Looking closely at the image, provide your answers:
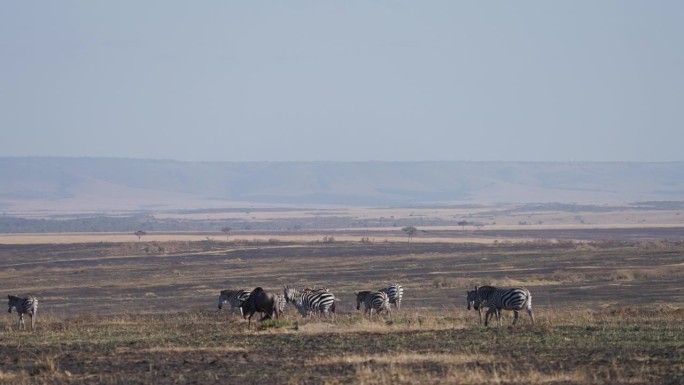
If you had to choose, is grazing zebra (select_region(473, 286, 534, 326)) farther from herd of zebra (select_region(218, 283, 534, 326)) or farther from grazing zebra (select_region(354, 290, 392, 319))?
grazing zebra (select_region(354, 290, 392, 319))

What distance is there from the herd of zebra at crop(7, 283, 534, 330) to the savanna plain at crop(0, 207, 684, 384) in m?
0.48

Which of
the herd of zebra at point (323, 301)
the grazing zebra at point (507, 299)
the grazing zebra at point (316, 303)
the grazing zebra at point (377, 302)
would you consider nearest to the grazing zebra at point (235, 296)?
the herd of zebra at point (323, 301)

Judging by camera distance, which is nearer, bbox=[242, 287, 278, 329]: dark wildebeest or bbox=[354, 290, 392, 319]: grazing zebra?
bbox=[242, 287, 278, 329]: dark wildebeest

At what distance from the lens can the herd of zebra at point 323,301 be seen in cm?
2767

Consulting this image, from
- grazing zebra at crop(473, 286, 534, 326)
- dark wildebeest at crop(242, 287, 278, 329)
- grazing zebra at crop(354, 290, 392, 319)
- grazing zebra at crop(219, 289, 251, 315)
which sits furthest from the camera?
grazing zebra at crop(219, 289, 251, 315)

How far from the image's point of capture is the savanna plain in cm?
1869

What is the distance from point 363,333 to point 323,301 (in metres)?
5.65

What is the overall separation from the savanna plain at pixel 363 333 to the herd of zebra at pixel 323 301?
0.48m

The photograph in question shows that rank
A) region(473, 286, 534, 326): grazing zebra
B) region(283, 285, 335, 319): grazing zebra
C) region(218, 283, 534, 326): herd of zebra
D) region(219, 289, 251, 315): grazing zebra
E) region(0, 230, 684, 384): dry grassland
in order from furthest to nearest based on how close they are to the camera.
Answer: region(219, 289, 251, 315): grazing zebra
region(283, 285, 335, 319): grazing zebra
region(218, 283, 534, 326): herd of zebra
region(473, 286, 534, 326): grazing zebra
region(0, 230, 684, 384): dry grassland

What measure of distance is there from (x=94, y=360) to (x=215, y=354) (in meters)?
2.27

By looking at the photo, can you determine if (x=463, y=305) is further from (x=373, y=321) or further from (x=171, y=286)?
(x=171, y=286)

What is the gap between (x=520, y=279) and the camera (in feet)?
177

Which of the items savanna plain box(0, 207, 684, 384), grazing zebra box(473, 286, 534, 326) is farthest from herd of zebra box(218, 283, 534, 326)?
savanna plain box(0, 207, 684, 384)

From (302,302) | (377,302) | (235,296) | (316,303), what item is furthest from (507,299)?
(235,296)
